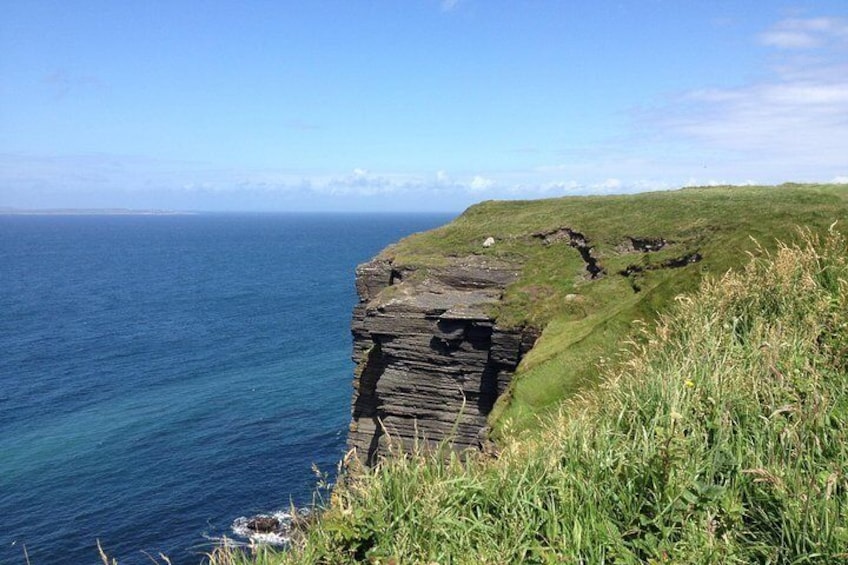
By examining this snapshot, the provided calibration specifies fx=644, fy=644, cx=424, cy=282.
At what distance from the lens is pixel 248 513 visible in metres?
42.0

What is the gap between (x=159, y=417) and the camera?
186 feet

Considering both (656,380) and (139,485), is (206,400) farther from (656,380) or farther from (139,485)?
(656,380)

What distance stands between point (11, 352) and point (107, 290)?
52.6 metres

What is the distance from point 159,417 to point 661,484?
5629cm

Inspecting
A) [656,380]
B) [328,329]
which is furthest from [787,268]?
[328,329]

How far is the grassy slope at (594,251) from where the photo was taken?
21672 millimetres

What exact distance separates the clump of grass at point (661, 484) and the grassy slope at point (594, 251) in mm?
5955

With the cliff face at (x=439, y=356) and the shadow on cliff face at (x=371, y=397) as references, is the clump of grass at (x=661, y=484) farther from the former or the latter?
the shadow on cliff face at (x=371, y=397)

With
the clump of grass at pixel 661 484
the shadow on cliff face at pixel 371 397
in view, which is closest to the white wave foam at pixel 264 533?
the shadow on cliff face at pixel 371 397

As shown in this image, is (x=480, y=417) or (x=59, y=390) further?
(x=59, y=390)

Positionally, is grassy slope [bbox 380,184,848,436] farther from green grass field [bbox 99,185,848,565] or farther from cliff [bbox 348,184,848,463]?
green grass field [bbox 99,185,848,565]

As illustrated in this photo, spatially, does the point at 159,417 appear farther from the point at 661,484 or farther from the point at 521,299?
the point at 661,484

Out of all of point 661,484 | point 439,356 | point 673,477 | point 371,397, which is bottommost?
→ point 371,397

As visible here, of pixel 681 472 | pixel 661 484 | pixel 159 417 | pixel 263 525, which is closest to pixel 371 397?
pixel 263 525
